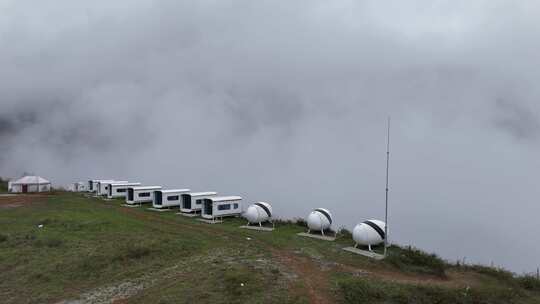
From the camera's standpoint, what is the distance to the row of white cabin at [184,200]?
131 ft

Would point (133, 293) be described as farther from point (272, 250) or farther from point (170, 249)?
point (272, 250)

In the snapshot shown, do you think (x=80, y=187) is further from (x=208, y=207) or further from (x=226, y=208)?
(x=226, y=208)

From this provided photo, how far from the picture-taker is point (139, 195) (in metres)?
50.7

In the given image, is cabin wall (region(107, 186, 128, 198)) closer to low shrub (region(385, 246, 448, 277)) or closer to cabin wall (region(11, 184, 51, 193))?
cabin wall (region(11, 184, 51, 193))

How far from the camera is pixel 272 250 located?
27109 millimetres

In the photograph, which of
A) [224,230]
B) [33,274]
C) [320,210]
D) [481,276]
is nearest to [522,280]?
[481,276]

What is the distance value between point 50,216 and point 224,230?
1839 cm

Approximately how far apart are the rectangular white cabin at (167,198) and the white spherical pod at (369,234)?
24.8 meters

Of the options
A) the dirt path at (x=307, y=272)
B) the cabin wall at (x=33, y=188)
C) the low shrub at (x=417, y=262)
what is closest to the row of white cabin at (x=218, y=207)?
the low shrub at (x=417, y=262)

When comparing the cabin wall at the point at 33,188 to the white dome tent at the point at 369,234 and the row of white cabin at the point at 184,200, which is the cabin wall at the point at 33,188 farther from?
the white dome tent at the point at 369,234

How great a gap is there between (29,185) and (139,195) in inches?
1293

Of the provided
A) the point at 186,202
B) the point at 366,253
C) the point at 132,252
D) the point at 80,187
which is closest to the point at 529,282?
the point at 366,253

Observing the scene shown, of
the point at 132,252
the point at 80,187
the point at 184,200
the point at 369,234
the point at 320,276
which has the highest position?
the point at 184,200

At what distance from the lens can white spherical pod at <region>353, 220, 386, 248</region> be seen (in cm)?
2808
